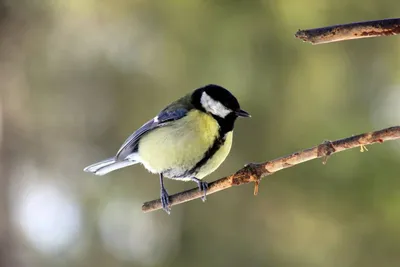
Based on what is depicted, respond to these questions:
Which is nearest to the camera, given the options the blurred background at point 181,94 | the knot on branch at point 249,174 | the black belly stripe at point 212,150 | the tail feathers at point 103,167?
the knot on branch at point 249,174

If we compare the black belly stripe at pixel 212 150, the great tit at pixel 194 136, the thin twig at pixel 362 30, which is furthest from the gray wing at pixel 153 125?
the thin twig at pixel 362 30

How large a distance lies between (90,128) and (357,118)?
36.8 inches

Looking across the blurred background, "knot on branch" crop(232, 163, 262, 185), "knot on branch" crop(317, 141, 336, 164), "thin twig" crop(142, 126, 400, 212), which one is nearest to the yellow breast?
"thin twig" crop(142, 126, 400, 212)

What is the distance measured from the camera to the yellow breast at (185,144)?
3.50 feet

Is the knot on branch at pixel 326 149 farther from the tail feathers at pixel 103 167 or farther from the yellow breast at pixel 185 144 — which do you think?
the tail feathers at pixel 103 167

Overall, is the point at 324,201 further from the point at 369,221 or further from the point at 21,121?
the point at 21,121

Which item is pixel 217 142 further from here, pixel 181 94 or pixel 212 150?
pixel 181 94

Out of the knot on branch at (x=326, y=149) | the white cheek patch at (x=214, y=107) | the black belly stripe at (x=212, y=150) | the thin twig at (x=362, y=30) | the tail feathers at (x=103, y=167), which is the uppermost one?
the white cheek patch at (x=214, y=107)

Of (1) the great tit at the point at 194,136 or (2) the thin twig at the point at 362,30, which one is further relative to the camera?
(1) the great tit at the point at 194,136

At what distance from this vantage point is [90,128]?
6.39 feet

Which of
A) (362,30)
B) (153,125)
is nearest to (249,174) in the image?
(362,30)

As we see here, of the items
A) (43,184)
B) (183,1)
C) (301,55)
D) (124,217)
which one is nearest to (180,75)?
(183,1)

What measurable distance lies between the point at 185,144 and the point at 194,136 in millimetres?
25

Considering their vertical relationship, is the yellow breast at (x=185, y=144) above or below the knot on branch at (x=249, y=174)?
above
